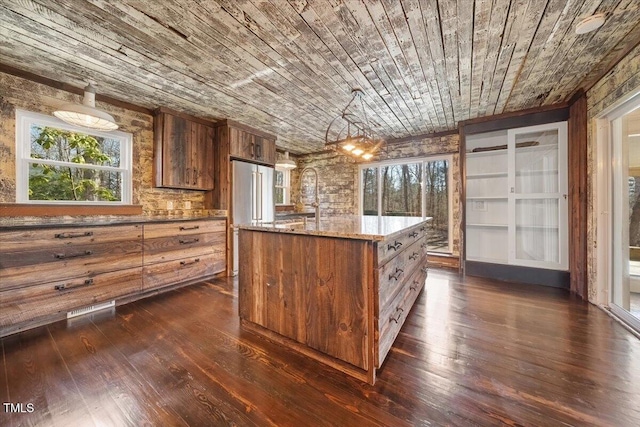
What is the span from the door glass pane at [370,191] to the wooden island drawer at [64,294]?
13.6 ft

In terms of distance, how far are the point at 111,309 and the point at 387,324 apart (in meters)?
2.83

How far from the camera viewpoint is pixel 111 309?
265 centimetres

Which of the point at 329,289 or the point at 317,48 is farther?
the point at 317,48

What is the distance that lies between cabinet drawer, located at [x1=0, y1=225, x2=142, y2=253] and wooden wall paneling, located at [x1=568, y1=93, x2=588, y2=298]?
517 cm

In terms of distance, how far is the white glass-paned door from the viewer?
133 inches

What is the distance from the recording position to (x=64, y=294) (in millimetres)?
2348

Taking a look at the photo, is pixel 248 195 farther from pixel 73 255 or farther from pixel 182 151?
pixel 73 255

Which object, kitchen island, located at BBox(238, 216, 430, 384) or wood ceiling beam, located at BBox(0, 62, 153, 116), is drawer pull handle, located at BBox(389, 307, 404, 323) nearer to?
kitchen island, located at BBox(238, 216, 430, 384)

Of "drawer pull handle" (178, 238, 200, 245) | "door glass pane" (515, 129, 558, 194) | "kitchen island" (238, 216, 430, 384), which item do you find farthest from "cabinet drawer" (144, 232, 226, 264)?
"door glass pane" (515, 129, 558, 194)

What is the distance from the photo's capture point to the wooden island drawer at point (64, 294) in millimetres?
2078

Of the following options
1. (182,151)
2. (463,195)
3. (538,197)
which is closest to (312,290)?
(182,151)

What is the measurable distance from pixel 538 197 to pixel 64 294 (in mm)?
5642

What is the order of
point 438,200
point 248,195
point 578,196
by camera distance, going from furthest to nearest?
point 438,200
point 248,195
point 578,196

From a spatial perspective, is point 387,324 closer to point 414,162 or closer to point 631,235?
point 631,235
